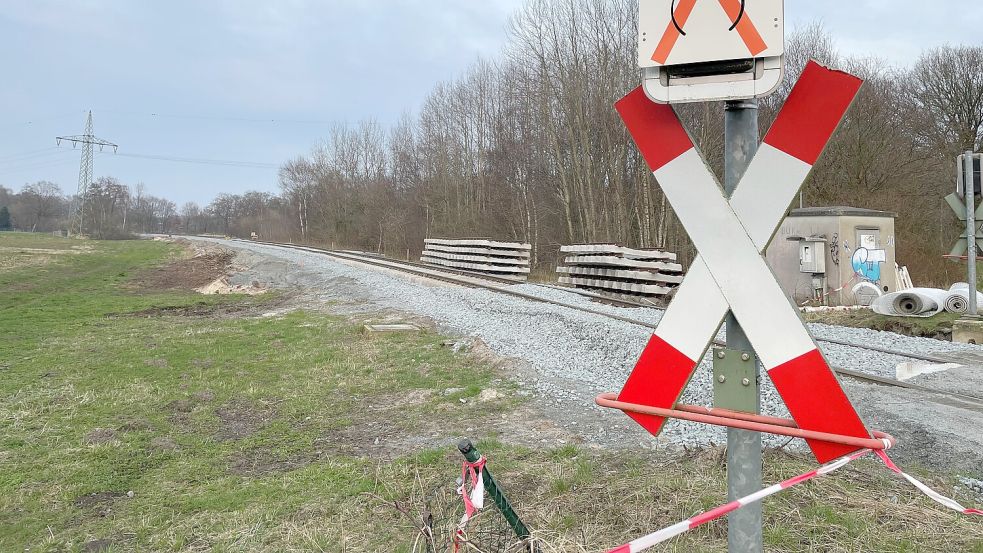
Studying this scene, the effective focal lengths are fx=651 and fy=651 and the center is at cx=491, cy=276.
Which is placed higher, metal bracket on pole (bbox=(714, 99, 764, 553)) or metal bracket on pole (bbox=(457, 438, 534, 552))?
metal bracket on pole (bbox=(714, 99, 764, 553))

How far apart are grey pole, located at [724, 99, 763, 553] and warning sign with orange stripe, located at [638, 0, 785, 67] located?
16cm

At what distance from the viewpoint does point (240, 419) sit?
22.4 ft

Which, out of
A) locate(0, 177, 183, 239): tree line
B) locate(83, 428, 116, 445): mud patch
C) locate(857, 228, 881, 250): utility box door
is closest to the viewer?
locate(83, 428, 116, 445): mud patch

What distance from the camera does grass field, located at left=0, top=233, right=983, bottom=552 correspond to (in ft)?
11.4

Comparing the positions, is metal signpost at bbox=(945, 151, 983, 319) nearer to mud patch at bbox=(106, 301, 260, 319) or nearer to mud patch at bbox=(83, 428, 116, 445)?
mud patch at bbox=(83, 428, 116, 445)

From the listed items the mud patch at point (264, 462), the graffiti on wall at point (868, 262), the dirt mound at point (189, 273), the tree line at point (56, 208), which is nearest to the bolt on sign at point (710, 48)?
the mud patch at point (264, 462)

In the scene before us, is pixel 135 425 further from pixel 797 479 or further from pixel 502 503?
pixel 797 479

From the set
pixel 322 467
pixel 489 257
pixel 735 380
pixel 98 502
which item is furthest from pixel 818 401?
pixel 489 257

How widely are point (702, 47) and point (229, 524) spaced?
12.5 ft

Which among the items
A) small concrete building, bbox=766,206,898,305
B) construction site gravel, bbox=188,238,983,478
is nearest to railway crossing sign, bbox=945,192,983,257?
construction site gravel, bbox=188,238,983,478

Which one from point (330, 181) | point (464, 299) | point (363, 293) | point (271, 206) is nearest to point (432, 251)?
point (363, 293)

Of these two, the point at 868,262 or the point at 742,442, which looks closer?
the point at 742,442

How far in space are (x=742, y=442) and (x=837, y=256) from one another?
51.1 ft

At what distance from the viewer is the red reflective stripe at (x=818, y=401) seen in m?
1.70
